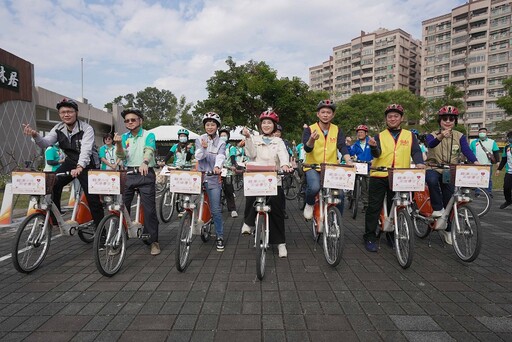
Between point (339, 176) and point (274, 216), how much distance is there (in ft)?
3.61

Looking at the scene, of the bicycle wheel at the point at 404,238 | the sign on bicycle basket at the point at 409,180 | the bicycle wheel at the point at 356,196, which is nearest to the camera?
the bicycle wheel at the point at 404,238

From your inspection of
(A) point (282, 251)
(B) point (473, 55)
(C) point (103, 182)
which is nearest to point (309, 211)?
(A) point (282, 251)

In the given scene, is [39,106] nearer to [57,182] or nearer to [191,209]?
[57,182]

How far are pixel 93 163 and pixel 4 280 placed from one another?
74.7 inches

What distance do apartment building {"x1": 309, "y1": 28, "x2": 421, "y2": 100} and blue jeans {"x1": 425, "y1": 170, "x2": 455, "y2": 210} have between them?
7119 centimetres

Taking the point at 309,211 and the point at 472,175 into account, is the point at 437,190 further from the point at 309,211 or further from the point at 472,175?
the point at 309,211

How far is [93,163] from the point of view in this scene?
16.2 feet

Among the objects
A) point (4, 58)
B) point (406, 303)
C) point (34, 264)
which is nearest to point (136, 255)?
point (34, 264)

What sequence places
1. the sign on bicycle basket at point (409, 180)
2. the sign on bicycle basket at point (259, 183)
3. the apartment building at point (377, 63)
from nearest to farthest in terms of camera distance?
the sign on bicycle basket at point (259, 183) → the sign on bicycle basket at point (409, 180) → the apartment building at point (377, 63)

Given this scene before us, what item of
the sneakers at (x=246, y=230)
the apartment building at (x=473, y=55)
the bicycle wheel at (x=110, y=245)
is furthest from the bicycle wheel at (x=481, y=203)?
the apartment building at (x=473, y=55)

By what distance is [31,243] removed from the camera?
3957mm

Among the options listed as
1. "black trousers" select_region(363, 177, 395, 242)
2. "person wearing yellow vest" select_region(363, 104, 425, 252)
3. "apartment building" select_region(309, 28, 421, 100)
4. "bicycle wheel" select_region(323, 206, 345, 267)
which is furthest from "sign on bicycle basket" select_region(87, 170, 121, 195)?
"apartment building" select_region(309, 28, 421, 100)

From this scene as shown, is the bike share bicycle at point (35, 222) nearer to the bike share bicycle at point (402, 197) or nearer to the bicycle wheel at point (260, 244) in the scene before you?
the bicycle wheel at point (260, 244)

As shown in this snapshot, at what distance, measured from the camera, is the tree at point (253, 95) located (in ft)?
74.9
